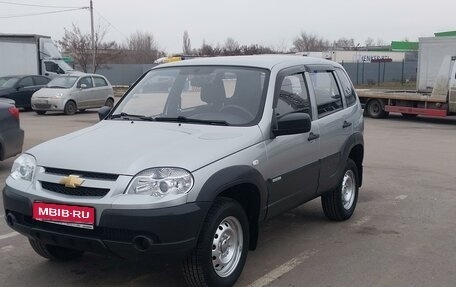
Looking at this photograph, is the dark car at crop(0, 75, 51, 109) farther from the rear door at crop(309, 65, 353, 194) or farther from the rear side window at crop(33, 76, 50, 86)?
the rear door at crop(309, 65, 353, 194)

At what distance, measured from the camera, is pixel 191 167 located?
12.5 feet

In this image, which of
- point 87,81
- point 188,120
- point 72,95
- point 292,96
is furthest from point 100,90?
point 188,120

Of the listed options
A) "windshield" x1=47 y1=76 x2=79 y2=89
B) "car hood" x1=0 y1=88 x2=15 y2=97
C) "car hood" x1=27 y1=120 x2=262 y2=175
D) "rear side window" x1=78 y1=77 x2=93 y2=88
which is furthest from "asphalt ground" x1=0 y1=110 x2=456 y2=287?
"car hood" x1=0 y1=88 x2=15 y2=97

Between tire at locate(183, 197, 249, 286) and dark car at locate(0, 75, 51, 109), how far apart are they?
1959 centimetres

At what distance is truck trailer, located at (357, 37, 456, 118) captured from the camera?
1853 centimetres

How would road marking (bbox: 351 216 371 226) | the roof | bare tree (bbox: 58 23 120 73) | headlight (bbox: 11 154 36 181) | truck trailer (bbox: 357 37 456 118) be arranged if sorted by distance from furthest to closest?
bare tree (bbox: 58 23 120 73) → truck trailer (bbox: 357 37 456 118) → road marking (bbox: 351 216 371 226) → the roof → headlight (bbox: 11 154 36 181)

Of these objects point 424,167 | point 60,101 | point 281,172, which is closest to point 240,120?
point 281,172

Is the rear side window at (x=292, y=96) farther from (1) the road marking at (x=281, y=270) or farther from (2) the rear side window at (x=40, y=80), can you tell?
(2) the rear side window at (x=40, y=80)

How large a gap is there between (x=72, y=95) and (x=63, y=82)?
91 cm

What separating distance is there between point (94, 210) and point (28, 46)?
2599cm

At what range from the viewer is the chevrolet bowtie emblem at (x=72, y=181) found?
3.82 metres

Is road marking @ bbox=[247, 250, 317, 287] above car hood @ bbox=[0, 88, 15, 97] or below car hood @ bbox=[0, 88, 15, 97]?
below

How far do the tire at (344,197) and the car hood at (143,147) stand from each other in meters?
1.99

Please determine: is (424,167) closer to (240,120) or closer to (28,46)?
(240,120)
